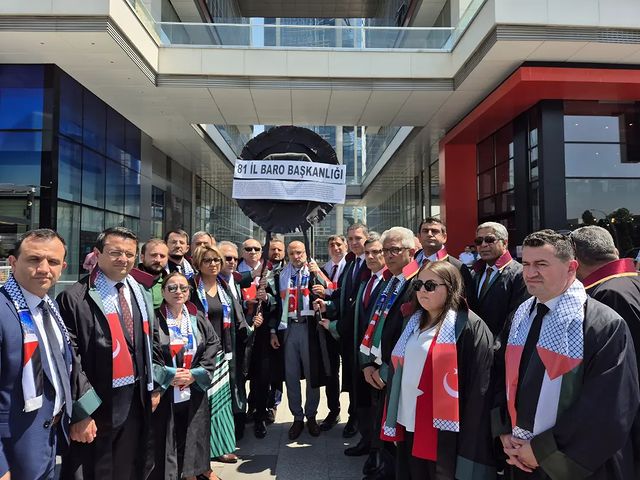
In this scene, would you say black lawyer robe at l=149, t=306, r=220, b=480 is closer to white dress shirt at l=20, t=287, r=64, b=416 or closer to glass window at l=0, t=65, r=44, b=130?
white dress shirt at l=20, t=287, r=64, b=416

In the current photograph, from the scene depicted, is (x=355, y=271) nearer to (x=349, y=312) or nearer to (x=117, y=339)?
(x=349, y=312)

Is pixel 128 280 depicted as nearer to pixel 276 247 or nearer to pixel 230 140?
pixel 276 247

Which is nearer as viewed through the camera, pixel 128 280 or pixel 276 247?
pixel 128 280

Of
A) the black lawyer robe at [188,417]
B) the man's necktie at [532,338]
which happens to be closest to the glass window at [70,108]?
the black lawyer robe at [188,417]

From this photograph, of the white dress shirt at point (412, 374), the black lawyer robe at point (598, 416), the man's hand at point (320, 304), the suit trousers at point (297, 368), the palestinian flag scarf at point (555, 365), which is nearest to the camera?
the black lawyer robe at point (598, 416)

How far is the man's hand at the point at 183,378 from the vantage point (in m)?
3.39

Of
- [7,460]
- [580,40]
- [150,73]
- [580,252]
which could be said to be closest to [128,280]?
[7,460]

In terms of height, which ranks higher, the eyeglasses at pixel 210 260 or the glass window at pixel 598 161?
the glass window at pixel 598 161

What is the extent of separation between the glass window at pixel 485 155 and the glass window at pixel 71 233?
1243cm

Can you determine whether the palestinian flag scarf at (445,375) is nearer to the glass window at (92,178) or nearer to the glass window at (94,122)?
the glass window at (92,178)

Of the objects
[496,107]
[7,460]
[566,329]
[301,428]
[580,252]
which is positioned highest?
[496,107]

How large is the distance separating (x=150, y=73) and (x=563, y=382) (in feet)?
37.7

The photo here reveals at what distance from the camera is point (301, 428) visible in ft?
16.1

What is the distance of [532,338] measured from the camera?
2.32 metres
